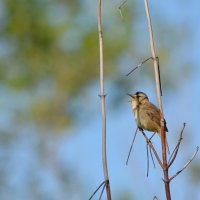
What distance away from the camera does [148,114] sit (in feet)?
18.9

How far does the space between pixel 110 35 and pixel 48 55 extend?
1.66 meters

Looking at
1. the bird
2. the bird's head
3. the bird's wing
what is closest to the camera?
the bird's head

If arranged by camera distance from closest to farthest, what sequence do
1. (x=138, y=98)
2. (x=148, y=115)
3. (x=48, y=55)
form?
(x=138, y=98), (x=148, y=115), (x=48, y=55)

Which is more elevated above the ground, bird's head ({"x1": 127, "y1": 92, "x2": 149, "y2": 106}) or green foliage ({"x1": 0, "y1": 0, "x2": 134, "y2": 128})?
green foliage ({"x1": 0, "y1": 0, "x2": 134, "y2": 128})

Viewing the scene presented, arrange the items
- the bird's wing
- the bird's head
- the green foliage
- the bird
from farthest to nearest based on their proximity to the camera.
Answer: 1. the green foliage
2. the bird's wing
3. the bird
4. the bird's head

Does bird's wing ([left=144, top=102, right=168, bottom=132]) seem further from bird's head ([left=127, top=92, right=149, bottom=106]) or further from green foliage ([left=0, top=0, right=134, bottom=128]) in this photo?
green foliage ([left=0, top=0, right=134, bottom=128])

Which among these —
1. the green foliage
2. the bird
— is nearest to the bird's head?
the bird

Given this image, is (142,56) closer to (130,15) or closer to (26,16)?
(130,15)

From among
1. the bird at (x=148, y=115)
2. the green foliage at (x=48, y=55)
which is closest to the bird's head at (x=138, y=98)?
the bird at (x=148, y=115)

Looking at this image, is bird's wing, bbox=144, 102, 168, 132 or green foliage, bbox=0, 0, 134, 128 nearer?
bird's wing, bbox=144, 102, 168, 132

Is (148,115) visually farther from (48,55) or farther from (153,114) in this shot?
(48,55)

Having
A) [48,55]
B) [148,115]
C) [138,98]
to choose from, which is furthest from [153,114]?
[48,55]

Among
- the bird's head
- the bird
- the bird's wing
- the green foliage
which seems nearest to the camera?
the bird's head

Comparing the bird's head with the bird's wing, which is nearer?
the bird's head
